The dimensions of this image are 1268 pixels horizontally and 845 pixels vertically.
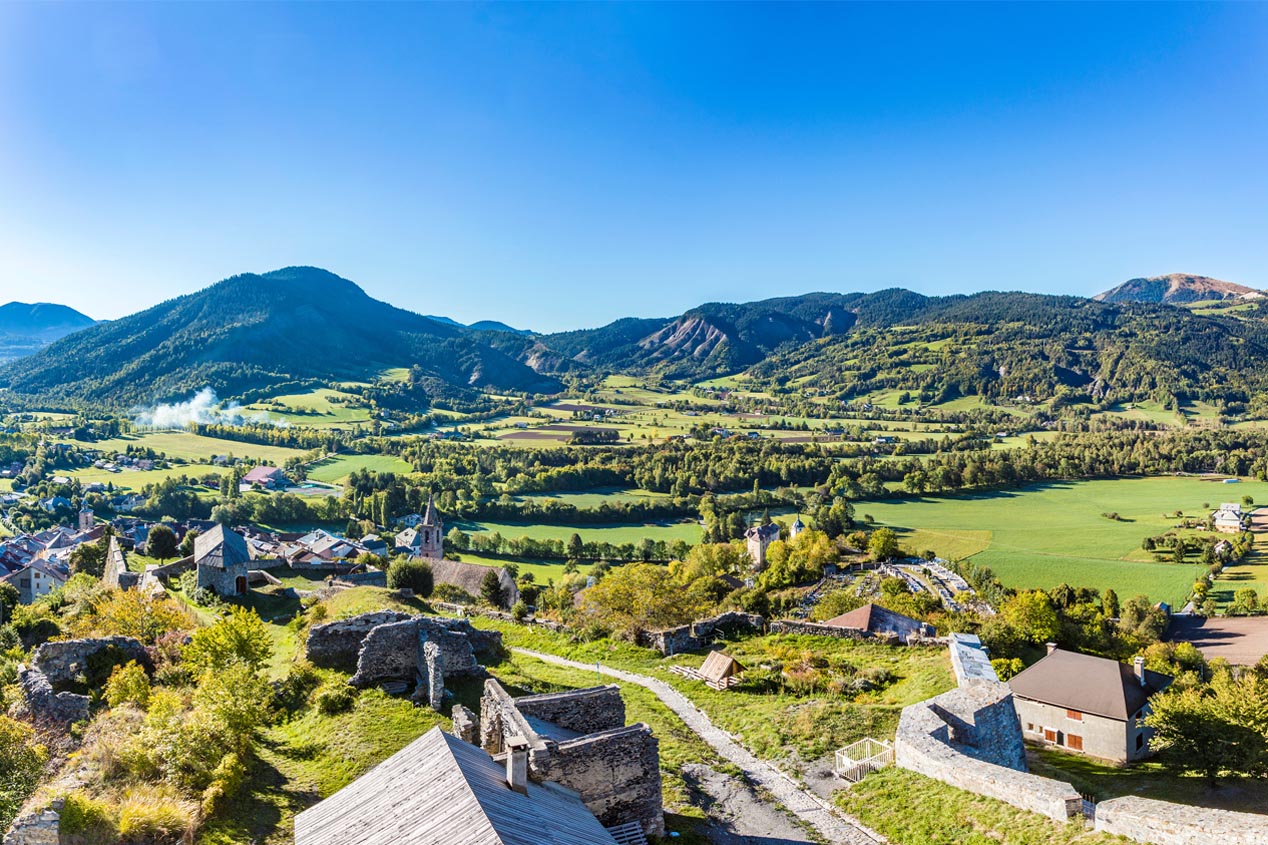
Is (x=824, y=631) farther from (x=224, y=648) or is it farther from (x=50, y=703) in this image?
(x=50, y=703)

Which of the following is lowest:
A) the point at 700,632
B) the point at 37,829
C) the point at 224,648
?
the point at 700,632

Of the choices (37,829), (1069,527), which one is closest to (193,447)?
(1069,527)

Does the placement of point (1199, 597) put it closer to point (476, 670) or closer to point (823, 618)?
point (823, 618)

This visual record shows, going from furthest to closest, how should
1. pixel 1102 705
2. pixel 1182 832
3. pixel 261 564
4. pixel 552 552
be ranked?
1. pixel 552 552
2. pixel 261 564
3. pixel 1102 705
4. pixel 1182 832

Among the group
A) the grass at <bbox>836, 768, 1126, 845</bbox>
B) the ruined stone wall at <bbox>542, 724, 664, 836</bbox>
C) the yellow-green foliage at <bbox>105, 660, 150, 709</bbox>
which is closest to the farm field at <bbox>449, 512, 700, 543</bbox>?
the yellow-green foliage at <bbox>105, 660, 150, 709</bbox>

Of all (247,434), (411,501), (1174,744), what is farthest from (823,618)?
(247,434)
